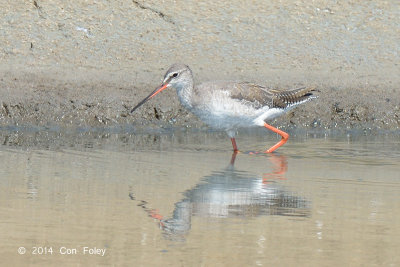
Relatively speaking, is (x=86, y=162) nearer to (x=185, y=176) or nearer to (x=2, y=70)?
(x=185, y=176)

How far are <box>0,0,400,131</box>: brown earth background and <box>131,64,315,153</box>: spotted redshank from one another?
1.61 metres

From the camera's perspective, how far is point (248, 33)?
14117 mm

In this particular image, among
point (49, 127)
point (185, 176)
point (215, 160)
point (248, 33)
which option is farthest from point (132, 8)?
point (185, 176)

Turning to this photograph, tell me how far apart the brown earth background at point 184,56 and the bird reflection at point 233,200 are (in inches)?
159

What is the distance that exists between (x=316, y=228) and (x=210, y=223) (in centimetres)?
71

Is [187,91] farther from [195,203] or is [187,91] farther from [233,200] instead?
[195,203]

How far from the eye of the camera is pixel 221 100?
10.6 m

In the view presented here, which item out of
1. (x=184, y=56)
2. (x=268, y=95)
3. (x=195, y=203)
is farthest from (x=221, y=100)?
(x=195, y=203)

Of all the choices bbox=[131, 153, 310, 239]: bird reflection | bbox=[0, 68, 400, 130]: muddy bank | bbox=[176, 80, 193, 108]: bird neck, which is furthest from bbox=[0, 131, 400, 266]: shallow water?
bbox=[0, 68, 400, 130]: muddy bank

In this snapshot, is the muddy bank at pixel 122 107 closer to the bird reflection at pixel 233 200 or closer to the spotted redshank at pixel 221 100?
the spotted redshank at pixel 221 100

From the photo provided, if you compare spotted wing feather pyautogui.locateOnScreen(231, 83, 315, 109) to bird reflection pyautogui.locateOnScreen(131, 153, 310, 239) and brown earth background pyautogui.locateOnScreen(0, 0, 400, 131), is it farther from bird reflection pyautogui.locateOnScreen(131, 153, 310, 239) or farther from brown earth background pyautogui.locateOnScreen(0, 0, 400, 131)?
bird reflection pyautogui.locateOnScreen(131, 153, 310, 239)

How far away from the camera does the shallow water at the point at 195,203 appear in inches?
231

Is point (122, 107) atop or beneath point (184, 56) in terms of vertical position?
beneath

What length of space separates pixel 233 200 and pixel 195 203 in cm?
33
